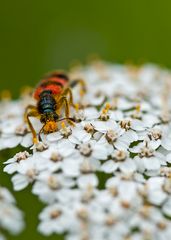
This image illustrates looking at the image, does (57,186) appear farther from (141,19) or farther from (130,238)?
(141,19)

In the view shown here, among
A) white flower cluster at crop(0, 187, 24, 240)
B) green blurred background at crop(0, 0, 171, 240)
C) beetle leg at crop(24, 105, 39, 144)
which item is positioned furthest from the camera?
green blurred background at crop(0, 0, 171, 240)

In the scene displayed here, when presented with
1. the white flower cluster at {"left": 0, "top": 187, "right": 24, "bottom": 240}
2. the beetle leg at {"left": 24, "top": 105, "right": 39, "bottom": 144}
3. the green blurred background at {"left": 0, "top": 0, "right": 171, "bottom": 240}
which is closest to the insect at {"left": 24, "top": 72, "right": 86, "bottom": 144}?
the beetle leg at {"left": 24, "top": 105, "right": 39, "bottom": 144}

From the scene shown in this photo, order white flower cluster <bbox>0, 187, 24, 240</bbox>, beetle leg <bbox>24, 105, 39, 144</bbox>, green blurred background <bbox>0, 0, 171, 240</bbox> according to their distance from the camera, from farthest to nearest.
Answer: green blurred background <bbox>0, 0, 171, 240</bbox> < beetle leg <bbox>24, 105, 39, 144</bbox> < white flower cluster <bbox>0, 187, 24, 240</bbox>

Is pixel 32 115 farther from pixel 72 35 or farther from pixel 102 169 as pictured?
pixel 72 35

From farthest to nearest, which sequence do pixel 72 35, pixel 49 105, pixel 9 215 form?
1. pixel 72 35
2. pixel 49 105
3. pixel 9 215

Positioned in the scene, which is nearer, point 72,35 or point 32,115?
point 32,115

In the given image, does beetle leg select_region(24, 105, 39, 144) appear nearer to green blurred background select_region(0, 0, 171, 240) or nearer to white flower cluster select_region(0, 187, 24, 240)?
white flower cluster select_region(0, 187, 24, 240)

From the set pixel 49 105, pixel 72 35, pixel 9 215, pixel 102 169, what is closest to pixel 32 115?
pixel 49 105
